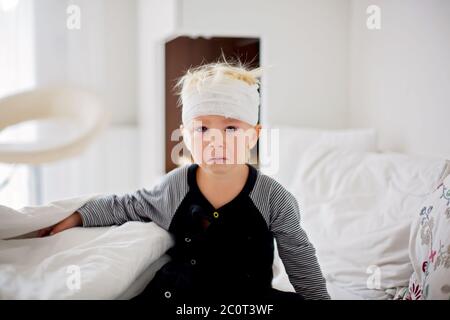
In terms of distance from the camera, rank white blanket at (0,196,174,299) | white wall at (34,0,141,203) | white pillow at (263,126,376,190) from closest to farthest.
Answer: white blanket at (0,196,174,299)
white wall at (34,0,141,203)
white pillow at (263,126,376,190)

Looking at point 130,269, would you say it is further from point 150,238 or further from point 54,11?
point 54,11

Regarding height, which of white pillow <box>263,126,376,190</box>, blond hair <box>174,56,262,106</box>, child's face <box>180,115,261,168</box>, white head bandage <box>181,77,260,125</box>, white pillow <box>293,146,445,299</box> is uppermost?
blond hair <box>174,56,262,106</box>

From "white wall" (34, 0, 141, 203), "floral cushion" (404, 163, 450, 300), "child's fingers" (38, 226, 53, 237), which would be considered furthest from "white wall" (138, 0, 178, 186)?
"floral cushion" (404, 163, 450, 300)

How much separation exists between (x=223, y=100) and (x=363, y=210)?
0.71 meters

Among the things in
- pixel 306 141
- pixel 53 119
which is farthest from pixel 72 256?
pixel 306 141

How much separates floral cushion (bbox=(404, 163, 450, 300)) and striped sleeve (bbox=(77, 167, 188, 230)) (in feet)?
1.59

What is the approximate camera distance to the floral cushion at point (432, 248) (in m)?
0.81

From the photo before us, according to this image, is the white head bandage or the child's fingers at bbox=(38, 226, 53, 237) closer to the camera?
the white head bandage

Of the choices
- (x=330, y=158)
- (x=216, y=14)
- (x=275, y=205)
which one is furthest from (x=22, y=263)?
(x=330, y=158)

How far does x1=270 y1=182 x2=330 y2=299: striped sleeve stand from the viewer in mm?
863

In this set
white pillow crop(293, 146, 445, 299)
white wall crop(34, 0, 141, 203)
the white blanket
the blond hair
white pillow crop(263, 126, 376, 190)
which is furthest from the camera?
white pillow crop(263, 126, 376, 190)

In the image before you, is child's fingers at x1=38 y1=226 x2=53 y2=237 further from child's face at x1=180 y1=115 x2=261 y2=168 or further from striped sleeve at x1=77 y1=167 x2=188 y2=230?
child's face at x1=180 y1=115 x2=261 y2=168

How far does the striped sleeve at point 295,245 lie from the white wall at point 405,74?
417 millimetres
